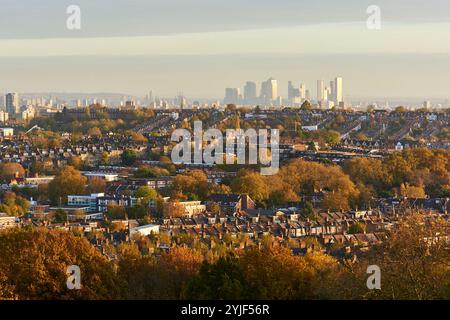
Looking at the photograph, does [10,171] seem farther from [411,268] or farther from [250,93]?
[250,93]

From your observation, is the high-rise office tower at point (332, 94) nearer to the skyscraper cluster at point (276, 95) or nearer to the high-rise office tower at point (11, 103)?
the skyscraper cluster at point (276, 95)

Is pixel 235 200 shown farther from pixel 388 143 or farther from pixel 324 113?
pixel 324 113

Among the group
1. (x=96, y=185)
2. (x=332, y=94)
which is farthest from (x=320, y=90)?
(x=96, y=185)

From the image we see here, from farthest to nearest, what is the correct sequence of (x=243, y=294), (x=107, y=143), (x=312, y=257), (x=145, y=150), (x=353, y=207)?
(x=107, y=143) → (x=145, y=150) → (x=353, y=207) → (x=312, y=257) → (x=243, y=294)

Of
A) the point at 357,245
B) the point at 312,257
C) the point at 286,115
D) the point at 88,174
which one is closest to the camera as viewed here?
the point at 312,257

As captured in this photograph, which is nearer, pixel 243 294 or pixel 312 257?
pixel 243 294

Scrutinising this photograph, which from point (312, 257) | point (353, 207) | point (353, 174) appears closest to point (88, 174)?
point (353, 174)

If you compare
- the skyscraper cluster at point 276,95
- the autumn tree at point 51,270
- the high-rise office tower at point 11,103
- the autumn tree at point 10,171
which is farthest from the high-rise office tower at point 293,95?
the autumn tree at point 51,270

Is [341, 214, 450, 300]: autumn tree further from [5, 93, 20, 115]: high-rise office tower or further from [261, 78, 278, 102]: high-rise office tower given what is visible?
[5, 93, 20, 115]: high-rise office tower
